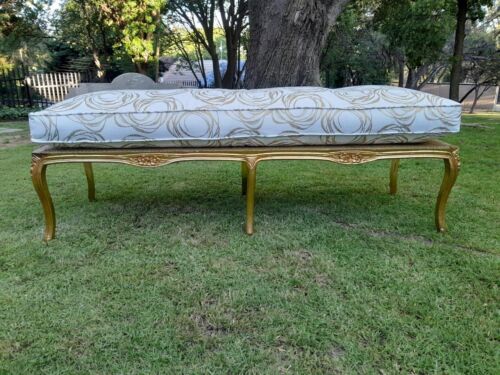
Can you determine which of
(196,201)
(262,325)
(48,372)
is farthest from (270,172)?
(48,372)

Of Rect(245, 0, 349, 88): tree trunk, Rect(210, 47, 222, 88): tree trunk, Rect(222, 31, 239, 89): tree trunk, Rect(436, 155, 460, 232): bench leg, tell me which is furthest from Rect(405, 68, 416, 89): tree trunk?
Rect(436, 155, 460, 232): bench leg

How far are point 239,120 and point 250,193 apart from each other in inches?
14.9

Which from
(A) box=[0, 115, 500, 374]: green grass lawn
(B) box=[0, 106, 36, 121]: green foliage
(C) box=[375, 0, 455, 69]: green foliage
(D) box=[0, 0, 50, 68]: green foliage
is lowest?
(A) box=[0, 115, 500, 374]: green grass lawn

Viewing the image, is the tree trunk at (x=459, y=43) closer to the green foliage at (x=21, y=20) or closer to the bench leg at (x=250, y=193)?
the bench leg at (x=250, y=193)

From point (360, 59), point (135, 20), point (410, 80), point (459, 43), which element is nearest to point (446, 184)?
point (459, 43)

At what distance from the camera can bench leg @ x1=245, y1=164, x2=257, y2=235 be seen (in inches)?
71.6

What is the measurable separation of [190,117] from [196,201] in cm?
92

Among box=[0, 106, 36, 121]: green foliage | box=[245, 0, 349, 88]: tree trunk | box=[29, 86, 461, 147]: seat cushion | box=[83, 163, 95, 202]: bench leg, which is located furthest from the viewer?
box=[0, 106, 36, 121]: green foliage

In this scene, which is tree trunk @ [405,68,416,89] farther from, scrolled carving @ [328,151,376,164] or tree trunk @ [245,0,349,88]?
scrolled carving @ [328,151,376,164]

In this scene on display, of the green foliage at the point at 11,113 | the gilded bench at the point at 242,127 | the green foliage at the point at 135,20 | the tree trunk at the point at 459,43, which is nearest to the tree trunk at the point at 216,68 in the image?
the green foliage at the point at 135,20

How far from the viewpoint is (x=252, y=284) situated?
1.51 metres

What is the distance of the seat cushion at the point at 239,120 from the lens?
1708 mm

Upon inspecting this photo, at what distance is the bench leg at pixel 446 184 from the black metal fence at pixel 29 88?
971 centimetres

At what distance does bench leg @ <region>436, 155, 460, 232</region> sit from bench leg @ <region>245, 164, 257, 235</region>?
0.95m
